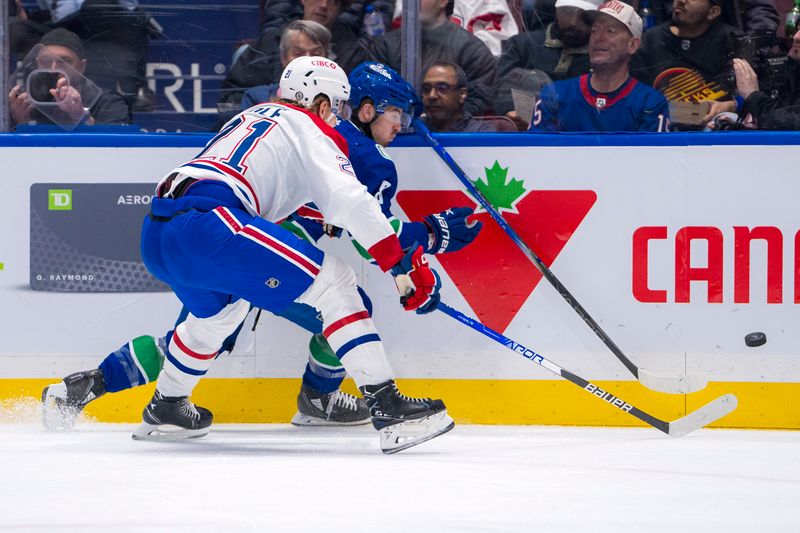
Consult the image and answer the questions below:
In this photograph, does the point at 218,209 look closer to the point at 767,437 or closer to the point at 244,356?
the point at 244,356

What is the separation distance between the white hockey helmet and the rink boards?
1.38 ft

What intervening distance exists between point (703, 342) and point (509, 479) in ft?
3.93

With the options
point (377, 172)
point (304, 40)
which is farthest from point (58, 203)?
point (377, 172)

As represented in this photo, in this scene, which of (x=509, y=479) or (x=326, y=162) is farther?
(x=326, y=162)

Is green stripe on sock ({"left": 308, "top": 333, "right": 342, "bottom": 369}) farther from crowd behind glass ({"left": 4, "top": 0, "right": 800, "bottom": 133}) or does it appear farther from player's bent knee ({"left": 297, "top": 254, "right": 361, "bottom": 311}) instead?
crowd behind glass ({"left": 4, "top": 0, "right": 800, "bottom": 133})

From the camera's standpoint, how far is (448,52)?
142 inches

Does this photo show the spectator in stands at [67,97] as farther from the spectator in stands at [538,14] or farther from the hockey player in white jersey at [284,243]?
the spectator in stands at [538,14]

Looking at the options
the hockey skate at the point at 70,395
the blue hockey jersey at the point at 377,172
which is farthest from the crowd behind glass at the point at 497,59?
the hockey skate at the point at 70,395

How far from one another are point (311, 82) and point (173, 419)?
1.02m

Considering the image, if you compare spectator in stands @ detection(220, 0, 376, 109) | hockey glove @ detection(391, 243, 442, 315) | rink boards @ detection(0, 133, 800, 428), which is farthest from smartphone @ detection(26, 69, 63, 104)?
hockey glove @ detection(391, 243, 442, 315)

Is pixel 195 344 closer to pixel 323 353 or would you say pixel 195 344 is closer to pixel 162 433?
pixel 162 433

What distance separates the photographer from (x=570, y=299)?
346 centimetres

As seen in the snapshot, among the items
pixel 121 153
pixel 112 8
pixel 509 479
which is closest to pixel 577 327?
pixel 509 479

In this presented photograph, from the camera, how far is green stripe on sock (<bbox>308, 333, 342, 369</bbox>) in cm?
344
